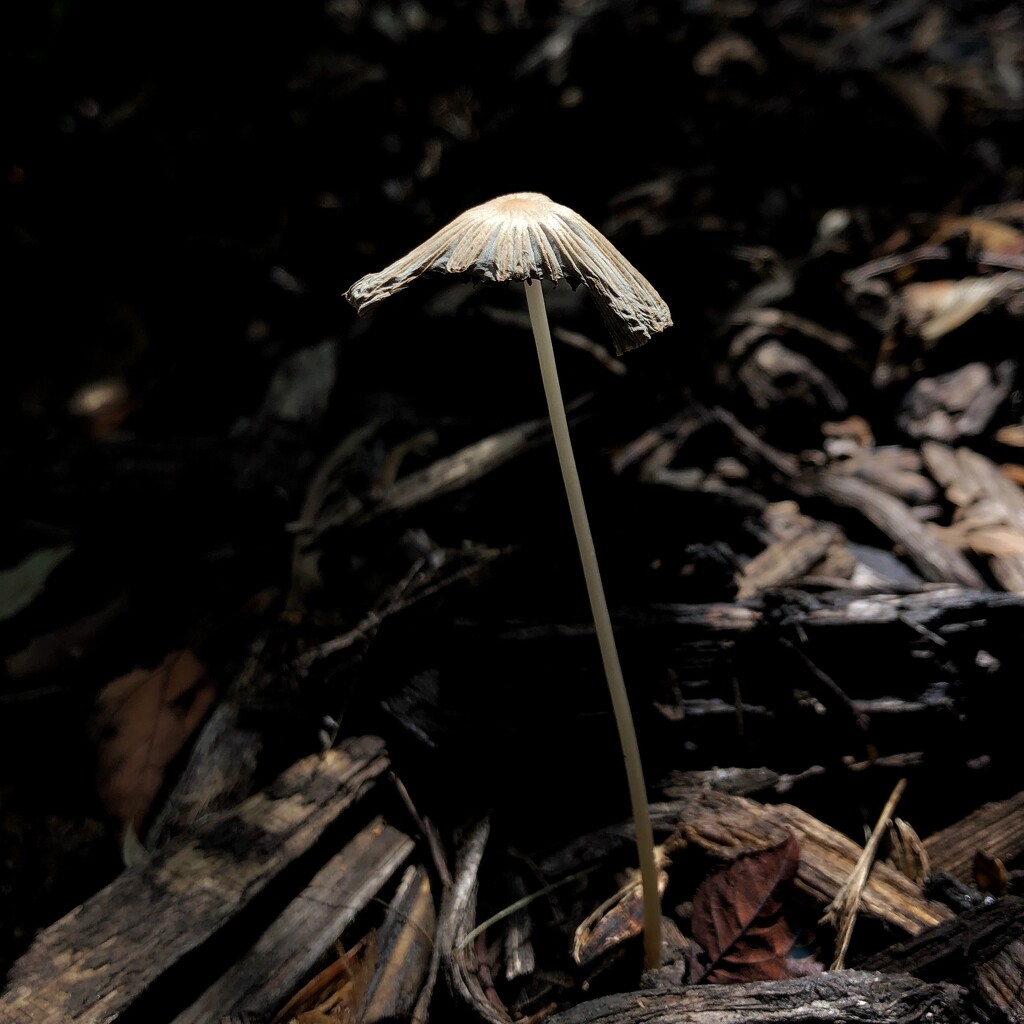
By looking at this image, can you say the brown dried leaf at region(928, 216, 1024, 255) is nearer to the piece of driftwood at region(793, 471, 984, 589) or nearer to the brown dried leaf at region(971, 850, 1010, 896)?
the piece of driftwood at region(793, 471, 984, 589)

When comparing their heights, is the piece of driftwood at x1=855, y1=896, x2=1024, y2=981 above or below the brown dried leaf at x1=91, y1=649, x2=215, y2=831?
below

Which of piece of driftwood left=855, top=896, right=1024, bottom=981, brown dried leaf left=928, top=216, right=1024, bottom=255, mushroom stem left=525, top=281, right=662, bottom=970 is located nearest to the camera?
mushroom stem left=525, top=281, right=662, bottom=970

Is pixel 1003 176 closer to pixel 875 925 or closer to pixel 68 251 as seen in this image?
pixel 875 925

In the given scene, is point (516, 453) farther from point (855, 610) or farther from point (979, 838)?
point (979, 838)

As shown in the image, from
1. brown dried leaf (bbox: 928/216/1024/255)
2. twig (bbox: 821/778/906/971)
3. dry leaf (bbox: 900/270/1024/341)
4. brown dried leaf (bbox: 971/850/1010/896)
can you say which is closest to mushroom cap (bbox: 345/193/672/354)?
twig (bbox: 821/778/906/971)

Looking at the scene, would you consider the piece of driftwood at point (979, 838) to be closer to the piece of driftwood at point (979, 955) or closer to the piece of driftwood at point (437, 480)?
the piece of driftwood at point (979, 955)

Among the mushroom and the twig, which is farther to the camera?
the twig
